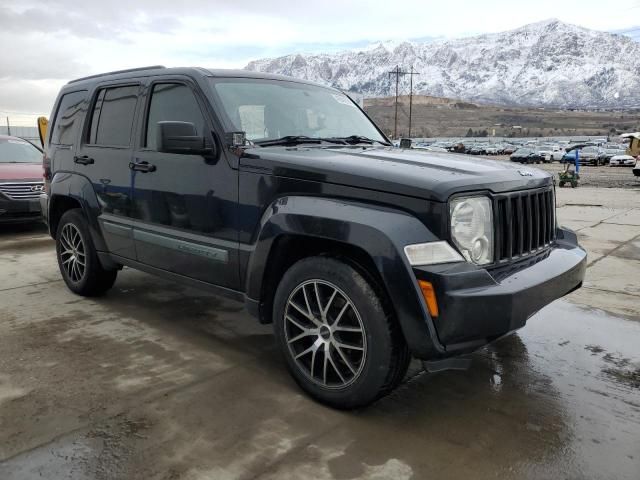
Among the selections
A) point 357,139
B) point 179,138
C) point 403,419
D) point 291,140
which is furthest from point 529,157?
point 403,419

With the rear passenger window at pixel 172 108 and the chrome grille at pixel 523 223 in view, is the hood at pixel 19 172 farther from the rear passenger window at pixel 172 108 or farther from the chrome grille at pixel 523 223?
the chrome grille at pixel 523 223

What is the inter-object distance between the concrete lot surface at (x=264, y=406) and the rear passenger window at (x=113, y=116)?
1.46 meters

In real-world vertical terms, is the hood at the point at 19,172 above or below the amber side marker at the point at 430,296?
above

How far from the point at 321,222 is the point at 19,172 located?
7.77 metres

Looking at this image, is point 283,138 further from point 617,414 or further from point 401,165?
point 617,414

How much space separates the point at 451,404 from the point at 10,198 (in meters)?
7.83

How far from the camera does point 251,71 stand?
4188 millimetres

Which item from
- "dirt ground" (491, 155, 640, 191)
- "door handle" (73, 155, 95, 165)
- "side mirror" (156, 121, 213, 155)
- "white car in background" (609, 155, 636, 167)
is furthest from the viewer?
"white car in background" (609, 155, 636, 167)

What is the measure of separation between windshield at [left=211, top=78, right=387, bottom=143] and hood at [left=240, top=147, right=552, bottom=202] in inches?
11.5

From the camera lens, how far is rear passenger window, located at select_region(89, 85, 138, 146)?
4.32 metres

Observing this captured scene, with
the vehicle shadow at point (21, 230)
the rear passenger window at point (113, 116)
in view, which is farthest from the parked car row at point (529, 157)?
the rear passenger window at point (113, 116)

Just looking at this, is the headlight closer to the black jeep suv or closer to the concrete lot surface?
the black jeep suv

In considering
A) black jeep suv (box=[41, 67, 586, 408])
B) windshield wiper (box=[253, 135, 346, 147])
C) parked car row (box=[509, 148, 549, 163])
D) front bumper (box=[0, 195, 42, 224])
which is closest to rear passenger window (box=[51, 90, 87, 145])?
black jeep suv (box=[41, 67, 586, 408])

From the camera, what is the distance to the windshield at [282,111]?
3.66 m
